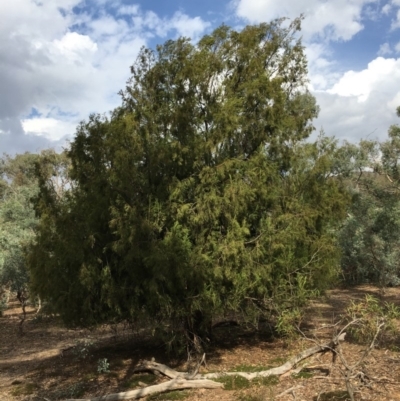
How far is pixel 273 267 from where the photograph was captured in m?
9.84

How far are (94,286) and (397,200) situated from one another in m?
13.8

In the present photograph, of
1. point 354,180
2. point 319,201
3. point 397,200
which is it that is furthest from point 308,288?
point 354,180

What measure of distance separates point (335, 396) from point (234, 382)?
2.29 metres

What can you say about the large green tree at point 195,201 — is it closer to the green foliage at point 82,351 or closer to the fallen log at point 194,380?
the fallen log at point 194,380

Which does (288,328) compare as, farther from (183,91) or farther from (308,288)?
(183,91)

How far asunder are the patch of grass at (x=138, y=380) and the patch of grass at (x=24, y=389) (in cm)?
230

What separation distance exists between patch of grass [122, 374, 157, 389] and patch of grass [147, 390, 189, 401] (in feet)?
3.44

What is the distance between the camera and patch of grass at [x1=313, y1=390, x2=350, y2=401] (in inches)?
264

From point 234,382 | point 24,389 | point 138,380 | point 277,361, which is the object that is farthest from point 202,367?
point 24,389

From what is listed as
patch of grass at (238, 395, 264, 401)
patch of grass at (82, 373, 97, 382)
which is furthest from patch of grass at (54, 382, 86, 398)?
patch of grass at (238, 395, 264, 401)

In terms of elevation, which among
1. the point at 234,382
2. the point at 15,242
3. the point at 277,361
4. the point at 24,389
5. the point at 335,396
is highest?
the point at 15,242

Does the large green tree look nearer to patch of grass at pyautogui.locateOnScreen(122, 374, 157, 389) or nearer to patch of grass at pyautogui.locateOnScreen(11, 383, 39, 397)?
patch of grass at pyautogui.locateOnScreen(122, 374, 157, 389)

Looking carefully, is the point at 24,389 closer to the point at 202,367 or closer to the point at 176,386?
the point at 176,386

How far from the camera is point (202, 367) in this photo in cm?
1006
